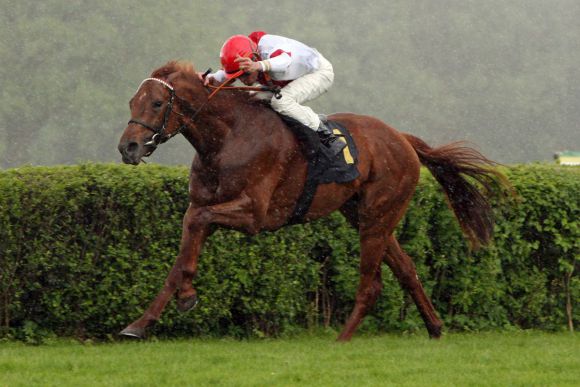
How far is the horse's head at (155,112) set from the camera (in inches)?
252

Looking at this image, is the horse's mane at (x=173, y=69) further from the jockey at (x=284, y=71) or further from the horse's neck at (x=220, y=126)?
the horse's neck at (x=220, y=126)

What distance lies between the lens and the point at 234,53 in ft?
22.5

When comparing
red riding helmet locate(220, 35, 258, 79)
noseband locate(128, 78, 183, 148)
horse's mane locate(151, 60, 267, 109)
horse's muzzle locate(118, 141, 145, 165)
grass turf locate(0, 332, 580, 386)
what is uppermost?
red riding helmet locate(220, 35, 258, 79)

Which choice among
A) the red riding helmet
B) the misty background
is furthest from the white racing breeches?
the misty background

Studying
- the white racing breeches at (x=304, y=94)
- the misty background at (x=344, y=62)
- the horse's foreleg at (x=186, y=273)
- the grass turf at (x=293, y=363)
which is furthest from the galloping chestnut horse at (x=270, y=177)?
the misty background at (x=344, y=62)

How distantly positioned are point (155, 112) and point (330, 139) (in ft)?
4.48

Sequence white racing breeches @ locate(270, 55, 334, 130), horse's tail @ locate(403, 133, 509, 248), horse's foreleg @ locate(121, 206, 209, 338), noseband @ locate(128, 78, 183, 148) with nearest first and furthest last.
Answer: horse's foreleg @ locate(121, 206, 209, 338) → noseband @ locate(128, 78, 183, 148) → white racing breeches @ locate(270, 55, 334, 130) → horse's tail @ locate(403, 133, 509, 248)

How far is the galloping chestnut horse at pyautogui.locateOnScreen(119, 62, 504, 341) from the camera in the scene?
21.1 ft

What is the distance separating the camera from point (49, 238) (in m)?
7.59

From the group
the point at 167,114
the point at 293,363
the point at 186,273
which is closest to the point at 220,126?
the point at 167,114

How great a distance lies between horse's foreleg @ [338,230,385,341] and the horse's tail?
98 centimetres

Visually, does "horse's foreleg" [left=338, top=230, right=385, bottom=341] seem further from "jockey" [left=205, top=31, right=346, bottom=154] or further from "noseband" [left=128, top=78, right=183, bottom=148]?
"noseband" [left=128, top=78, right=183, bottom=148]

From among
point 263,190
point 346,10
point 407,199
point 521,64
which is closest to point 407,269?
point 407,199

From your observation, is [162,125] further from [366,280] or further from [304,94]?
[366,280]
